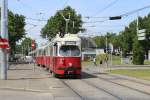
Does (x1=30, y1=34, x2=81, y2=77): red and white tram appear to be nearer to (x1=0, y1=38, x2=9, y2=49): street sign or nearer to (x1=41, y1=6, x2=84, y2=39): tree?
(x1=0, y1=38, x2=9, y2=49): street sign

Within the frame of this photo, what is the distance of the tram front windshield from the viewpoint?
3866 cm

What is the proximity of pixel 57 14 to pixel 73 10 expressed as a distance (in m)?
3.97

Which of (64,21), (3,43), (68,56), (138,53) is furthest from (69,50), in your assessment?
(64,21)

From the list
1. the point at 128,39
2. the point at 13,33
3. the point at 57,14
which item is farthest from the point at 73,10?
the point at 128,39

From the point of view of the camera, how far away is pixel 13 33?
355ft

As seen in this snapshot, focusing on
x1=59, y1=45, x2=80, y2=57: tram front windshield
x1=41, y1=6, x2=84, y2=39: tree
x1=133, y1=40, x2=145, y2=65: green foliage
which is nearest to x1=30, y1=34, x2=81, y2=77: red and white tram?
x1=59, y1=45, x2=80, y2=57: tram front windshield

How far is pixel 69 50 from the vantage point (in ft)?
127

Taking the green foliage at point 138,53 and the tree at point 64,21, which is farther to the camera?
the tree at point 64,21

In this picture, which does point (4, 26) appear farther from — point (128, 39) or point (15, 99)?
point (128, 39)

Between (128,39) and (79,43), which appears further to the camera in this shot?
(128,39)

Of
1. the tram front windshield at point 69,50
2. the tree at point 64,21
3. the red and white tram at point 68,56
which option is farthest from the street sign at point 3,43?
the tree at point 64,21

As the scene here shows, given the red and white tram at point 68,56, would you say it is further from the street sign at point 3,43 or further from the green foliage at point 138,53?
the green foliage at point 138,53

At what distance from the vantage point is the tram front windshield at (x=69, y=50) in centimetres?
3866

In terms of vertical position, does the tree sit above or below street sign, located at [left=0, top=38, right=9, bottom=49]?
above
